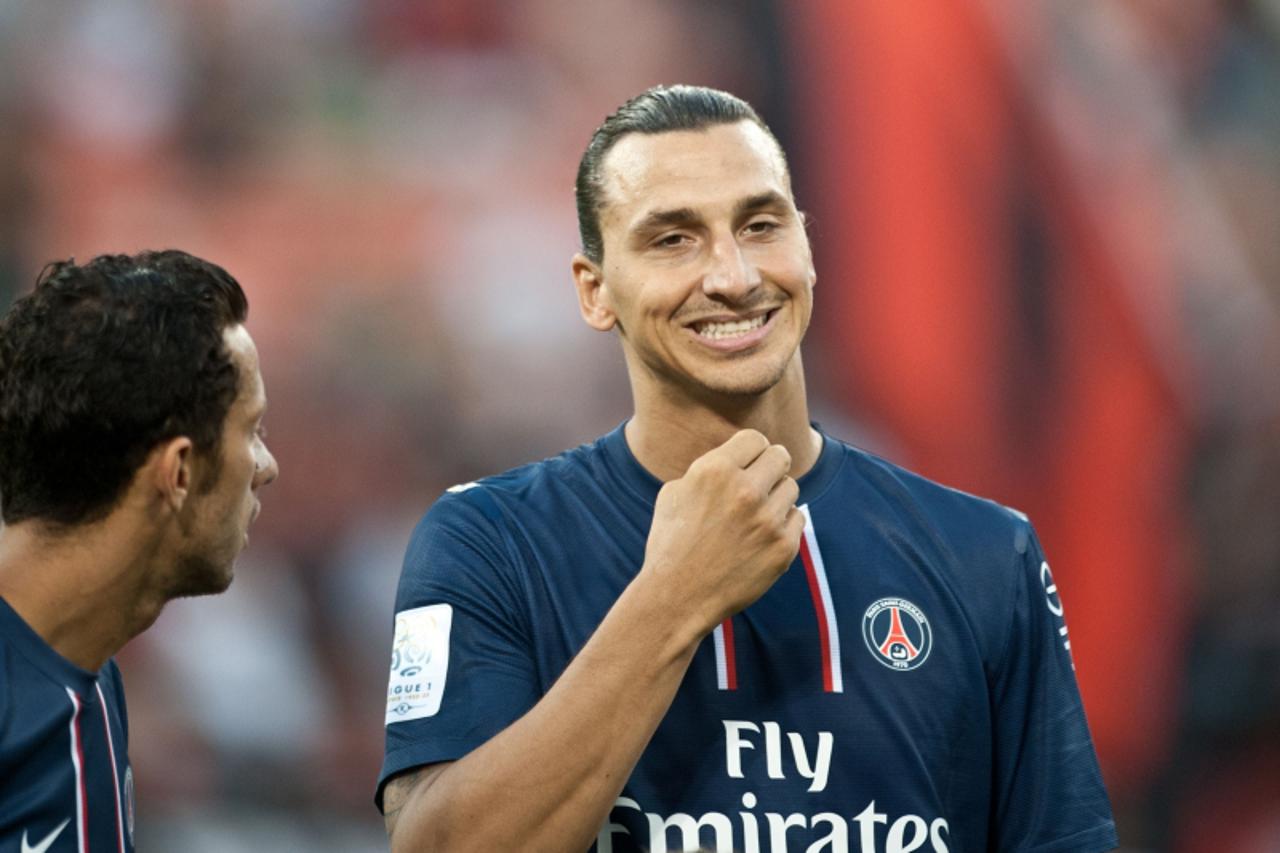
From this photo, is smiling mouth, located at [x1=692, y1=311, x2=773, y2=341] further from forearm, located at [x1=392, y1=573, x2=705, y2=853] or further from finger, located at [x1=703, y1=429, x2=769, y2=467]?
forearm, located at [x1=392, y1=573, x2=705, y2=853]

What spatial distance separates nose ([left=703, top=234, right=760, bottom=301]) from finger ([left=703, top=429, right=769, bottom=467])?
0.86 feet

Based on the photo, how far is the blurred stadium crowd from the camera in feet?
18.7

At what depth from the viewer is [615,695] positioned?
217 centimetres

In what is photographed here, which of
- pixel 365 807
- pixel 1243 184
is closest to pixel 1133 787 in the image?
pixel 1243 184

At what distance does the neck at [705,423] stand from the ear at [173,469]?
78 centimetres

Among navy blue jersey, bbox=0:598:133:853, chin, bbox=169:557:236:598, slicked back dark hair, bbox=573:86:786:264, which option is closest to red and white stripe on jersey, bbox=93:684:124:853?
navy blue jersey, bbox=0:598:133:853

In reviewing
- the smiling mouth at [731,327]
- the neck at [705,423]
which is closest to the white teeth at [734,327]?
the smiling mouth at [731,327]

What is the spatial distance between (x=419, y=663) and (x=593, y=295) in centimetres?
75

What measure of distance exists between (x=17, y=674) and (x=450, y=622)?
0.63 metres

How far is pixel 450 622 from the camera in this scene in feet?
7.96

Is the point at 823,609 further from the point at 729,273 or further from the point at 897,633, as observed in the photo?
the point at 729,273

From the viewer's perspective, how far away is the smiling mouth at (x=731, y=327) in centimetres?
257

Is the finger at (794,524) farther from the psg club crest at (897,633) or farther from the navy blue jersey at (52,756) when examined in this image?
the navy blue jersey at (52,756)

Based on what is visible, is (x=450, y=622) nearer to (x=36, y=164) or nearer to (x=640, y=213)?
(x=640, y=213)
